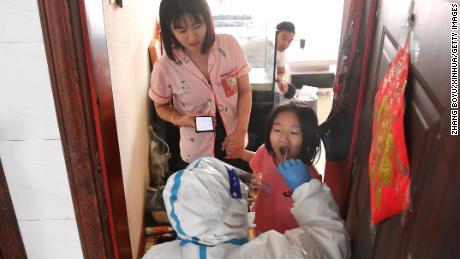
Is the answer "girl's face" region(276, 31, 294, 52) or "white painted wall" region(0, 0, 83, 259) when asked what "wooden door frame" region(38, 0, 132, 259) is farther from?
"girl's face" region(276, 31, 294, 52)

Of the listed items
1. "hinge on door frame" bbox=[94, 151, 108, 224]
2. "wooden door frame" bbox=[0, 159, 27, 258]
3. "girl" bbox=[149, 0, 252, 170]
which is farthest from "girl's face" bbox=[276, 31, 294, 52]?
"wooden door frame" bbox=[0, 159, 27, 258]

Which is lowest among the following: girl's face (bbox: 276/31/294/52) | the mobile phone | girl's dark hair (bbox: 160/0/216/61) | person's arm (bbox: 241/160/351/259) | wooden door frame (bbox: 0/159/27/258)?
wooden door frame (bbox: 0/159/27/258)

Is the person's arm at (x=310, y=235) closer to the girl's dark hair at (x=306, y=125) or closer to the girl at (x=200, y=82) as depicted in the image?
the girl's dark hair at (x=306, y=125)

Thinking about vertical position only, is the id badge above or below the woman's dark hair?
below

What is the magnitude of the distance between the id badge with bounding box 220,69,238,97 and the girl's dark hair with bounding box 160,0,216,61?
12 centimetres

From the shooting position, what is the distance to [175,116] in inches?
45.4

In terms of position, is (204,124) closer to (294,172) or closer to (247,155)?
(247,155)

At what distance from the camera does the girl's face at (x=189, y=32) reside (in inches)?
39.7

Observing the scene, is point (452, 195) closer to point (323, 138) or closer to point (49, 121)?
point (323, 138)

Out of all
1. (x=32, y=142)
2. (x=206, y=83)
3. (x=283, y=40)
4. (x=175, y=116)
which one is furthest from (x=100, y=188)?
(x=283, y=40)

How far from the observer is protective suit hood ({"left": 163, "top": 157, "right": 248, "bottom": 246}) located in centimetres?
79

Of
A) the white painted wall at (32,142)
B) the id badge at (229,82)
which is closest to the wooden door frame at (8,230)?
the white painted wall at (32,142)

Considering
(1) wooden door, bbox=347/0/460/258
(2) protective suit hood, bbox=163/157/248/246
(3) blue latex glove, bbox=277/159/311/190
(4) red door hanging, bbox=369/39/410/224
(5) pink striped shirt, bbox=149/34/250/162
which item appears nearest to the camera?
(1) wooden door, bbox=347/0/460/258

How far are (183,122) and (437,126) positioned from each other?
78 cm
